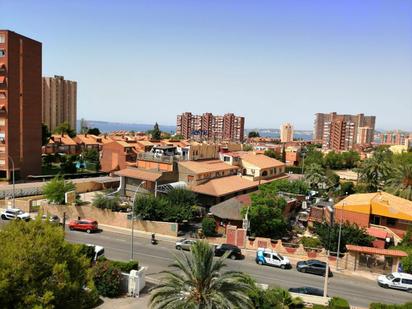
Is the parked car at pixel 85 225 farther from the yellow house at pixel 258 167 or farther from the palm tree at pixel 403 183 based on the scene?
the palm tree at pixel 403 183

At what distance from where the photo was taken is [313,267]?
34875 mm

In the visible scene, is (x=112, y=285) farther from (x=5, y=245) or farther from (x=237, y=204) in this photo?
(x=237, y=204)

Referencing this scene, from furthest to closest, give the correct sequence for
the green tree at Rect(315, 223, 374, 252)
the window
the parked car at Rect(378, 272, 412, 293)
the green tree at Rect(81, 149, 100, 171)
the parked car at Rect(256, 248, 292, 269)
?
the green tree at Rect(81, 149, 100, 171)
the window
the green tree at Rect(315, 223, 374, 252)
the parked car at Rect(256, 248, 292, 269)
the parked car at Rect(378, 272, 412, 293)

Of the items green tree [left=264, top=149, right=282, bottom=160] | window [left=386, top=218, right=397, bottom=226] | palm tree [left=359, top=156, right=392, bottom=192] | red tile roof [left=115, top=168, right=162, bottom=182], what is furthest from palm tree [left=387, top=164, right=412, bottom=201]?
green tree [left=264, top=149, right=282, bottom=160]

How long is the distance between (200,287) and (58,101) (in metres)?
164

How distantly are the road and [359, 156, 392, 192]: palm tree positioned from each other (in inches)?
1517

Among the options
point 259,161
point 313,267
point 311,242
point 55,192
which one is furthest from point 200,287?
point 259,161

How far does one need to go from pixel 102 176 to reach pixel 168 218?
144 ft

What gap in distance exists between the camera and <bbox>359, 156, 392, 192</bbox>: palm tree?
67875 mm

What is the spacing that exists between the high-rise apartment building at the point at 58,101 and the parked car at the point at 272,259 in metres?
143

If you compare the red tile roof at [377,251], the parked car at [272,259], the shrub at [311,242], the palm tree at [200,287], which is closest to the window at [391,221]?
the red tile roof at [377,251]

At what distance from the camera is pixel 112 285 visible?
2689 cm

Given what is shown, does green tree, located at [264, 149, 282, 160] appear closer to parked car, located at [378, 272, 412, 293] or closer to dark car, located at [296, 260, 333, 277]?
Result: dark car, located at [296, 260, 333, 277]

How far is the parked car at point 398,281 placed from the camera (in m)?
32.2
